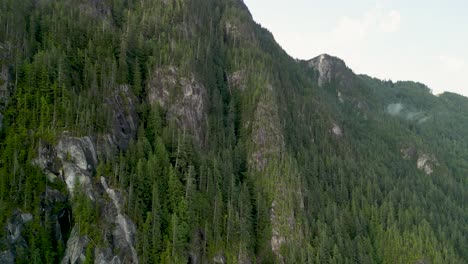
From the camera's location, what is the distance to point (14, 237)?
106 m

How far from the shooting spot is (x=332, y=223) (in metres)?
174

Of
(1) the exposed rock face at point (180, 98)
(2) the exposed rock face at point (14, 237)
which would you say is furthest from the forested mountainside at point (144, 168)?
(1) the exposed rock face at point (180, 98)

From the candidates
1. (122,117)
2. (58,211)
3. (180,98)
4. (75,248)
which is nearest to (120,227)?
(75,248)

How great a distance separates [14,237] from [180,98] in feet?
274

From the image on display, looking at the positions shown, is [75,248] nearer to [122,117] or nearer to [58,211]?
[58,211]

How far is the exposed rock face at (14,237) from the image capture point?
104m

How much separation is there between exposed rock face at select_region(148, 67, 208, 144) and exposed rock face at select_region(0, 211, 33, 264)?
66.2 meters

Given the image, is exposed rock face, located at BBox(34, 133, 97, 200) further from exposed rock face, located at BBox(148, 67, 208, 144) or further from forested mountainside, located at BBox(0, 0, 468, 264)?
exposed rock face, located at BBox(148, 67, 208, 144)

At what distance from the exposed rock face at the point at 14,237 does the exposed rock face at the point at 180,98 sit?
66241 mm

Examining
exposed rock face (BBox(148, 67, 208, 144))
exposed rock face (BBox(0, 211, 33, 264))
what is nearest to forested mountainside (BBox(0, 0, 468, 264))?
exposed rock face (BBox(0, 211, 33, 264))

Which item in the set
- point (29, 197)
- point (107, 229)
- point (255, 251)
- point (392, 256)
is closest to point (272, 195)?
point (255, 251)

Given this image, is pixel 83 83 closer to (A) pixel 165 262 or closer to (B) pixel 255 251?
(A) pixel 165 262

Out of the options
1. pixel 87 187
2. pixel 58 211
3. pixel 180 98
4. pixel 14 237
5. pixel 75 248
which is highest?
pixel 180 98

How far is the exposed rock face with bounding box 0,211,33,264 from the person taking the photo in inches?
4080
